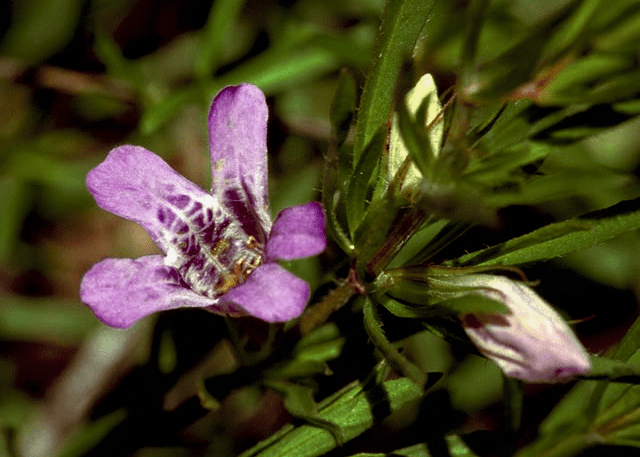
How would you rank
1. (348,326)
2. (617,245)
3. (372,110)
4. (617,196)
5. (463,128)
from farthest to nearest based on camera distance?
1. (617,245)
2. (617,196)
3. (348,326)
4. (372,110)
5. (463,128)

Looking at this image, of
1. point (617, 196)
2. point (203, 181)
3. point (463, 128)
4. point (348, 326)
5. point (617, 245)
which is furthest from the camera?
point (203, 181)

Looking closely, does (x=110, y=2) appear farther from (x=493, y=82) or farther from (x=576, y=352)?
(x=576, y=352)

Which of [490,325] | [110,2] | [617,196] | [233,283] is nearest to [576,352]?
[490,325]

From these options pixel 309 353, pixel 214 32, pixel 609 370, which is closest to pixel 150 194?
pixel 309 353

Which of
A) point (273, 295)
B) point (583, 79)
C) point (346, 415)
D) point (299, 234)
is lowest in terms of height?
point (346, 415)

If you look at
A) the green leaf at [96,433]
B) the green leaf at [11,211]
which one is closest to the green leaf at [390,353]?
the green leaf at [96,433]

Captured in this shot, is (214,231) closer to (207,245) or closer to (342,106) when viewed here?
(207,245)
